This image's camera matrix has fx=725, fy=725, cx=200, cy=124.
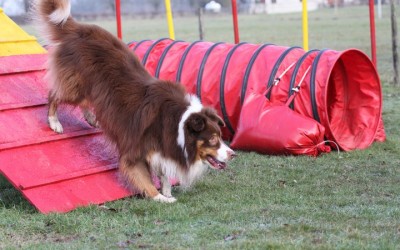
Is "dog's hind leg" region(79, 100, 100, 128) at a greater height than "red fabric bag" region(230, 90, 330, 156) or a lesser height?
greater

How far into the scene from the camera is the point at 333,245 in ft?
16.0

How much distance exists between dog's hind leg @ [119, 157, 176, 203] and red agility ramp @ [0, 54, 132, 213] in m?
0.16

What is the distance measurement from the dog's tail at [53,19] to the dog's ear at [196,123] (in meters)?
1.63

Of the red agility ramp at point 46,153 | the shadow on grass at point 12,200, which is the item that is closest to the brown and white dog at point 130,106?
the red agility ramp at point 46,153

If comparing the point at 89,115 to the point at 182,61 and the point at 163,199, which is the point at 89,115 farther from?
the point at 182,61

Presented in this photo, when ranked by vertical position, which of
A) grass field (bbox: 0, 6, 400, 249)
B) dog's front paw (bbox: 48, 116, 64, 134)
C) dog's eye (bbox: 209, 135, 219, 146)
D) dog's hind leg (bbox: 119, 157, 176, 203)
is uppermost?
dog's front paw (bbox: 48, 116, 64, 134)

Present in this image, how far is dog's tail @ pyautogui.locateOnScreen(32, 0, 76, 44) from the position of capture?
Result: 6926 mm

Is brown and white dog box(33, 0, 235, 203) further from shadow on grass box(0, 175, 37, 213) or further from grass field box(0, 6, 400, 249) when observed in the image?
shadow on grass box(0, 175, 37, 213)

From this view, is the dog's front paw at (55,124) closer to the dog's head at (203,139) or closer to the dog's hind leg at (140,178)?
the dog's hind leg at (140,178)

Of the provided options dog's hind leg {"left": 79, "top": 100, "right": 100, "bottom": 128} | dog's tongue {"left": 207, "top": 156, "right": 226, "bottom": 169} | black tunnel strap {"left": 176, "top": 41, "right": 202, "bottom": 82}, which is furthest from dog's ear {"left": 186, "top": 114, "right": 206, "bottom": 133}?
black tunnel strap {"left": 176, "top": 41, "right": 202, "bottom": 82}

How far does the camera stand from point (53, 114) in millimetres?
6996

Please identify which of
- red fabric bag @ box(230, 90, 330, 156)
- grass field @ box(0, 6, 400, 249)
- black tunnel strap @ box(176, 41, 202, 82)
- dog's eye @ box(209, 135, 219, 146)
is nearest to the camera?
grass field @ box(0, 6, 400, 249)

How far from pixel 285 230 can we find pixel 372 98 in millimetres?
4579

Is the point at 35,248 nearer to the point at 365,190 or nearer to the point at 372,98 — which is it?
the point at 365,190
